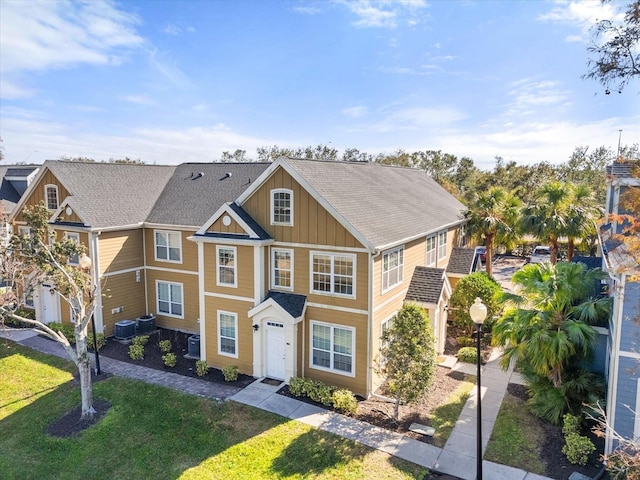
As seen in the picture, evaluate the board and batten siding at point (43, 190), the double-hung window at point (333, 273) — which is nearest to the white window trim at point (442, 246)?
the double-hung window at point (333, 273)

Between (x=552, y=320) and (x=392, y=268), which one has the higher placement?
(x=392, y=268)

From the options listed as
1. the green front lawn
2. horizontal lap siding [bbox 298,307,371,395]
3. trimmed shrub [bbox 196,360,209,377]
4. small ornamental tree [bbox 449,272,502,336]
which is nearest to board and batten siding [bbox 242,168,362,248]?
horizontal lap siding [bbox 298,307,371,395]

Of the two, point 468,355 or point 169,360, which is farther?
point 468,355

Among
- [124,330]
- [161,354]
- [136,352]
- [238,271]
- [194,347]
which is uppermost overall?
[238,271]

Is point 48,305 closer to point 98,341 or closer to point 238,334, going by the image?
point 98,341

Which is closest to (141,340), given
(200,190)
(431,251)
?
(200,190)

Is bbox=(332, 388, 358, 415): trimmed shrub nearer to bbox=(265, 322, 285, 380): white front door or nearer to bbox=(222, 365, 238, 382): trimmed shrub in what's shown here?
bbox=(265, 322, 285, 380): white front door

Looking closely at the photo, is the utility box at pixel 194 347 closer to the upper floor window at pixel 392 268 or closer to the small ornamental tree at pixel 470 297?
the upper floor window at pixel 392 268
